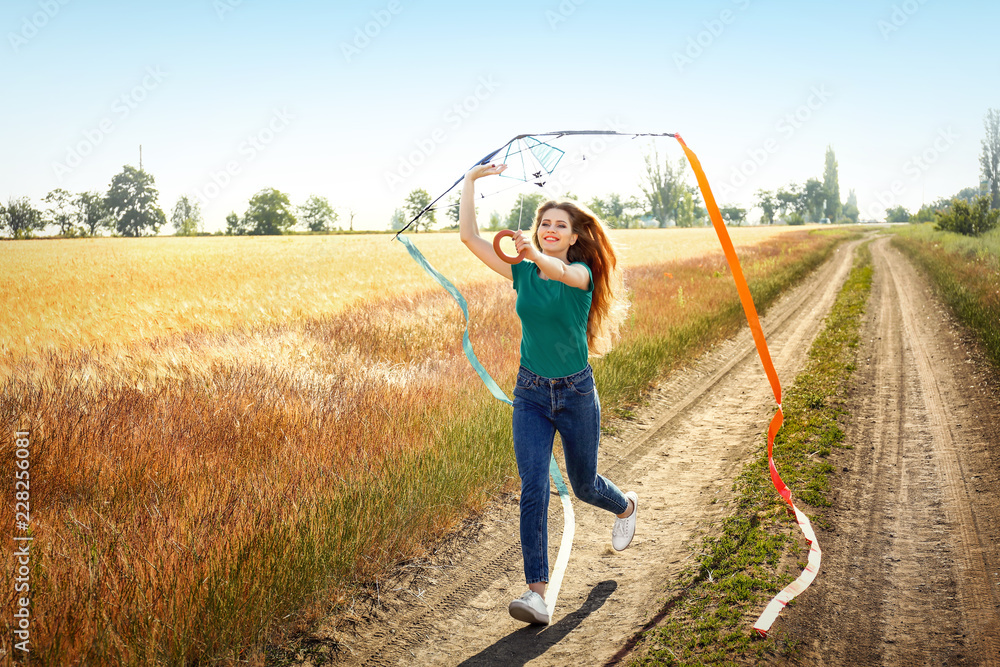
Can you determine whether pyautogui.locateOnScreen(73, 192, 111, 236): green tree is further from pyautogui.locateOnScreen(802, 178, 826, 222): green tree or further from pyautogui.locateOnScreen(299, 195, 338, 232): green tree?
pyautogui.locateOnScreen(802, 178, 826, 222): green tree

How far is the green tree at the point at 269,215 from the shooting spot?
5894 cm

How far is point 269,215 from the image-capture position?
197 ft

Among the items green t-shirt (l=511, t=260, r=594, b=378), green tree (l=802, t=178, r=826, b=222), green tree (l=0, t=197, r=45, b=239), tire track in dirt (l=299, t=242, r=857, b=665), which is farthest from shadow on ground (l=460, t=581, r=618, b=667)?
green tree (l=802, t=178, r=826, b=222)

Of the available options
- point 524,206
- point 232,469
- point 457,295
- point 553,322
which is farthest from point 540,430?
point 524,206

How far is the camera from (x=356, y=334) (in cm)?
871

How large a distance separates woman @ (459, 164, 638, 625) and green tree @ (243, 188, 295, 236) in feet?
196

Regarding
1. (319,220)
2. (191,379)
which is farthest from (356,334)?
(319,220)

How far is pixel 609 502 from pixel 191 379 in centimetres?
421

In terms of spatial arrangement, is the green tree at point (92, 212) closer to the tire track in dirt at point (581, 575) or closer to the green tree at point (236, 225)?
the tire track in dirt at point (581, 575)

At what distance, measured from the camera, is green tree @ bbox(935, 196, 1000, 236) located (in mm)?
33072

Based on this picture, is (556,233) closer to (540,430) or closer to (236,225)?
(540,430)

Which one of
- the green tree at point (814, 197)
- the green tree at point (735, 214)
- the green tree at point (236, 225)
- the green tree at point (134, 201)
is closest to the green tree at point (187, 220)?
the green tree at point (236, 225)

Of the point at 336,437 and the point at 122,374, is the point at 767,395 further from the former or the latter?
the point at 122,374

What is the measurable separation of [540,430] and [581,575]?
1.26 meters
